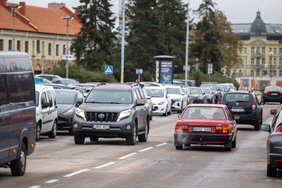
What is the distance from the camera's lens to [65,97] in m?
34.3

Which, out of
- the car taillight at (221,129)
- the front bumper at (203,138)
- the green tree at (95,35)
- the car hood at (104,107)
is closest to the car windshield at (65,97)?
the car hood at (104,107)

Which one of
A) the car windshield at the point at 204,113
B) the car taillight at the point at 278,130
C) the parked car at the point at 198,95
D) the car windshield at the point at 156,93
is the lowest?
the parked car at the point at 198,95

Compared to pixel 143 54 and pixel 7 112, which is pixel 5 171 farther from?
pixel 143 54

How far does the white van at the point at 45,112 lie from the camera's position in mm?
29266

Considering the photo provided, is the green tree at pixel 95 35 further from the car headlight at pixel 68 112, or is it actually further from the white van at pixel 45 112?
the white van at pixel 45 112

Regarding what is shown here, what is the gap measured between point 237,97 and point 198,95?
24688 millimetres

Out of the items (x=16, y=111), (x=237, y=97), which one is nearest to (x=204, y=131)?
(x=16, y=111)

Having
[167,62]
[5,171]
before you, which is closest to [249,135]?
[5,171]

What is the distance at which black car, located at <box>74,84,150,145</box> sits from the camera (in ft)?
90.4

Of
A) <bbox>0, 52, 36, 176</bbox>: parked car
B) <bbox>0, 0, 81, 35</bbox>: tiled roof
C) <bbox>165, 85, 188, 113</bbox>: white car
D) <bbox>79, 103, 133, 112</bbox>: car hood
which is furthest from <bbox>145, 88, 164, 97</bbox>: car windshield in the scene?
<bbox>0, 0, 81, 35</bbox>: tiled roof

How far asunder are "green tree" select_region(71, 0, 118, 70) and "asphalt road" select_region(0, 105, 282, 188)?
73.2 metres

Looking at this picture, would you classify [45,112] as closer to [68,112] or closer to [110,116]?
[110,116]

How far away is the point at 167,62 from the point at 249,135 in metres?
41.3

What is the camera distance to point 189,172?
1923cm
